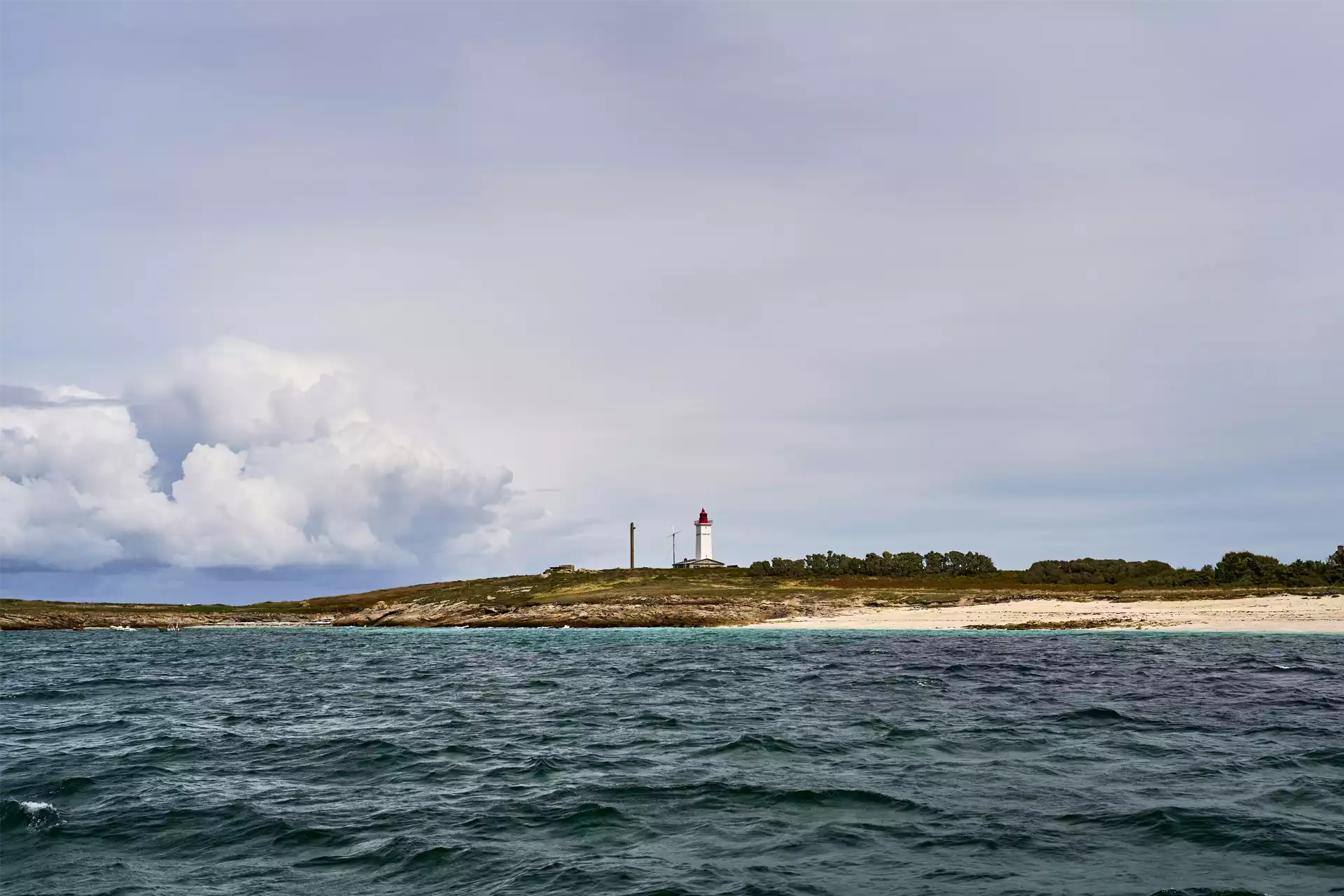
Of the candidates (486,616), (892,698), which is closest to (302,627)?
(486,616)

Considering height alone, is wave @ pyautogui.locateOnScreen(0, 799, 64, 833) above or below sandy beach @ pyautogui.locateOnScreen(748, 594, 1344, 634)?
above

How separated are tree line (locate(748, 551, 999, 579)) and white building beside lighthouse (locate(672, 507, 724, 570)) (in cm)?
1687

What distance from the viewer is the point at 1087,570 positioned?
118750mm

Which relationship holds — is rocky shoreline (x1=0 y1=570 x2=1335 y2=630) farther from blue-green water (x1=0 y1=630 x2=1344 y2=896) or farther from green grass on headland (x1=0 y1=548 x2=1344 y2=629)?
blue-green water (x1=0 y1=630 x2=1344 y2=896)

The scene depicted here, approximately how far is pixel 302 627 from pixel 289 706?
3931 inches

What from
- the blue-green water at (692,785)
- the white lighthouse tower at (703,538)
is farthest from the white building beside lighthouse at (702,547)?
the blue-green water at (692,785)

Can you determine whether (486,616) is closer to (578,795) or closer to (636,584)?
(636,584)

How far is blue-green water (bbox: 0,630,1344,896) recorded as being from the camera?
1240cm

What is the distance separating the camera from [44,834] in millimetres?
15086

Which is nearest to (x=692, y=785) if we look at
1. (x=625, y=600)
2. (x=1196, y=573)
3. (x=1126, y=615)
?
(x=1126, y=615)

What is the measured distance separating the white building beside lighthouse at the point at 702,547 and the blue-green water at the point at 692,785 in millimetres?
116455

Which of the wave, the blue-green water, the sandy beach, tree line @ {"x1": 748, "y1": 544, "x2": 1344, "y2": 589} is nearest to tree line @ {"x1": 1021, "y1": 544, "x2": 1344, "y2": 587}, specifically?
tree line @ {"x1": 748, "y1": 544, "x2": 1344, "y2": 589}

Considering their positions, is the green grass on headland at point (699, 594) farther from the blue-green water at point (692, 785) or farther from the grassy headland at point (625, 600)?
the blue-green water at point (692, 785)

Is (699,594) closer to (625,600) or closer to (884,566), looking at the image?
(625,600)
